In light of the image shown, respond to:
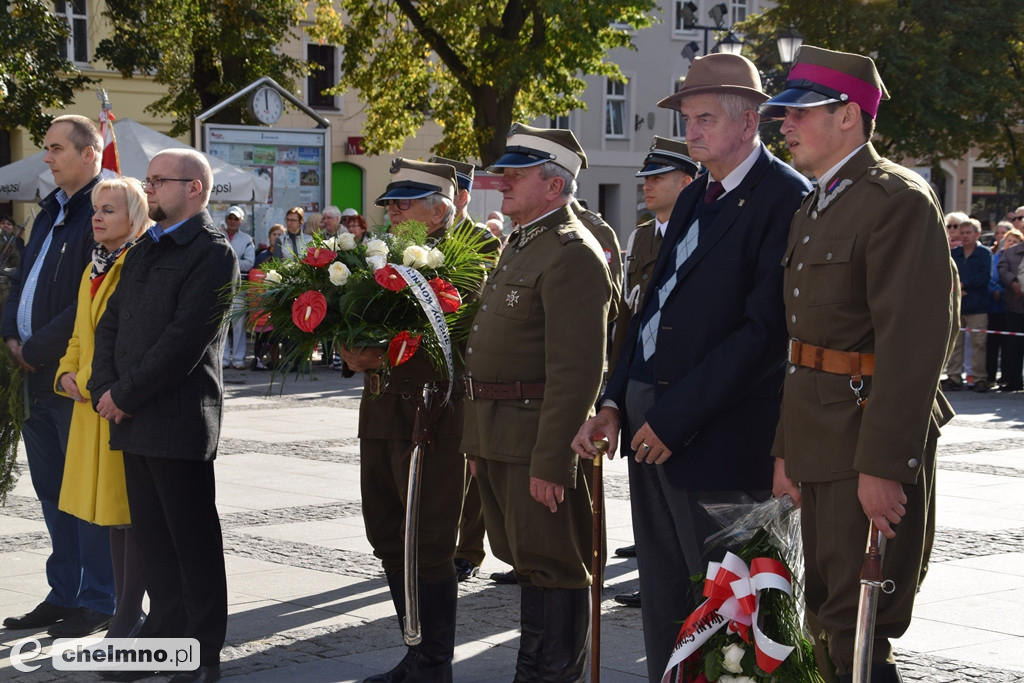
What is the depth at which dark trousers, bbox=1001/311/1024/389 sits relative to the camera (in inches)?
687

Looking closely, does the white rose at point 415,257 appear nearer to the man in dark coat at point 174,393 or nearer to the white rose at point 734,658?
the man in dark coat at point 174,393

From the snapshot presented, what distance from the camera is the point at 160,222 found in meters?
5.73

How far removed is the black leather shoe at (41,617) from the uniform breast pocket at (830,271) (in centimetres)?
388

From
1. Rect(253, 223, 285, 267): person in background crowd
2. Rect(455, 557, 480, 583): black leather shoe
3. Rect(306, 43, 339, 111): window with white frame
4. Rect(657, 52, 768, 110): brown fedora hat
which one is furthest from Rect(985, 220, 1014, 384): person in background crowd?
Rect(306, 43, 339, 111): window with white frame

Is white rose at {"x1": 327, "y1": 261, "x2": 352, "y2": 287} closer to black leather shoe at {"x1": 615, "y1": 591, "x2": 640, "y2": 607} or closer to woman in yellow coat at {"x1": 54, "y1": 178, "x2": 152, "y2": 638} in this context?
woman in yellow coat at {"x1": 54, "y1": 178, "x2": 152, "y2": 638}

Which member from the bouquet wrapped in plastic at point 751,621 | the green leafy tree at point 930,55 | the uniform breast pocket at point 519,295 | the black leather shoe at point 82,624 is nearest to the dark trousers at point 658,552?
the bouquet wrapped in plastic at point 751,621

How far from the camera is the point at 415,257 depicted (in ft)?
18.0

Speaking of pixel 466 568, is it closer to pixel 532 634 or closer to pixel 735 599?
pixel 532 634

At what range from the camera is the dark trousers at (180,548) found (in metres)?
5.61

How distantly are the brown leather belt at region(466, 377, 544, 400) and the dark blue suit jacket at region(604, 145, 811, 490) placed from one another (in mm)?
638

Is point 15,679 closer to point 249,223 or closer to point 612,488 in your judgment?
point 612,488

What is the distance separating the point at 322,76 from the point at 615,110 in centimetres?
1003

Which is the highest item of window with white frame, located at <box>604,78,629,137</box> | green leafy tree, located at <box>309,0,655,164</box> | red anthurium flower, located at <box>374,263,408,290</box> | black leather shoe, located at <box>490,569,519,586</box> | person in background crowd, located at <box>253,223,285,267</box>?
window with white frame, located at <box>604,78,629,137</box>

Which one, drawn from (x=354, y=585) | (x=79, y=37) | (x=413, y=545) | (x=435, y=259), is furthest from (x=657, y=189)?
(x=79, y=37)
